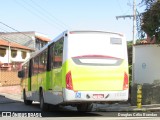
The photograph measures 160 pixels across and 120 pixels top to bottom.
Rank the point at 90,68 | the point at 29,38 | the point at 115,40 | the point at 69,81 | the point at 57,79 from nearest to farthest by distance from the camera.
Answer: the point at 69,81 → the point at 90,68 → the point at 115,40 → the point at 57,79 → the point at 29,38

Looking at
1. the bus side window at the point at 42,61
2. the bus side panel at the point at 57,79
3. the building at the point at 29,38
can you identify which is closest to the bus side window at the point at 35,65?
the bus side window at the point at 42,61

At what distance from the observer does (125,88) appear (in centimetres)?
1585

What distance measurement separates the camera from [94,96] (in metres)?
15.4

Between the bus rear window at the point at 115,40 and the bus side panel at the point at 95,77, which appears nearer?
the bus side panel at the point at 95,77

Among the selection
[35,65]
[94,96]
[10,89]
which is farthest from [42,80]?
[10,89]

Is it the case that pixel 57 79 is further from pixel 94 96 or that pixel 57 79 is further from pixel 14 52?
pixel 14 52

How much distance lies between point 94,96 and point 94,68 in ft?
3.38

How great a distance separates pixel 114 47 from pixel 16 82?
27604 mm

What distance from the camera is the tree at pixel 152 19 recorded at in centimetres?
2120

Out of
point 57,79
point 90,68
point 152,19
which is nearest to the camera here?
point 90,68

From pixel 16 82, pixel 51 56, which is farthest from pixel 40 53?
pixel 16 82

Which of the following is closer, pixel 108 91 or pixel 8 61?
pixel 108 91

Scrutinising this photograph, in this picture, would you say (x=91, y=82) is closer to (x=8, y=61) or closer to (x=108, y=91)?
(x=108, y=91)

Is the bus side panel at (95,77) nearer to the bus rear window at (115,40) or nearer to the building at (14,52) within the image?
the bus rear window at (115,40)
